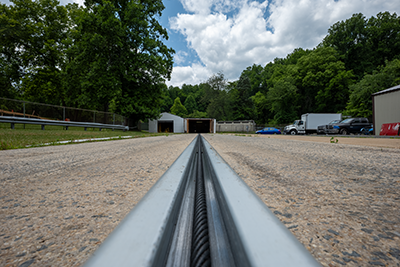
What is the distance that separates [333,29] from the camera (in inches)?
1622

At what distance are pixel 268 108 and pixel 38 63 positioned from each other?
44364mm

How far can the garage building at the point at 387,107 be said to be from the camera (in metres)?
13.3

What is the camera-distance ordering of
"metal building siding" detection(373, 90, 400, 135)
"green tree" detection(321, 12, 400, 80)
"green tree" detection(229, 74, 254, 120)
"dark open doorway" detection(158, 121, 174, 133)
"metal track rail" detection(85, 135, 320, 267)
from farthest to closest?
"green tree" detection(229, 74, 254, 120)
"green tree" detection(321, 12, 400, 80)
"dark open doorway" detection(158, 121, 174, 133)
"metal building siding" detection(373, 90, 400, 135)
"metal track rail" detection(85, 135, 320, 267)

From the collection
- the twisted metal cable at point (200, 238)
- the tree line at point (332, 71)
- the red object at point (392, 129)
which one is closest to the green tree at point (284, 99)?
the tree line at point (332, 71)

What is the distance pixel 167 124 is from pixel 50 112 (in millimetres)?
22513

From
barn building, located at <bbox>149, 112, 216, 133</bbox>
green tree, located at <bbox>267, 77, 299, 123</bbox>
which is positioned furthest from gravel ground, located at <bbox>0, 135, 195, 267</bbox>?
green tree, located at <bbox>267, 77, 299, 123</bbox>

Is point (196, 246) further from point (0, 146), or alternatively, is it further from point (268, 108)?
point (268, 108)

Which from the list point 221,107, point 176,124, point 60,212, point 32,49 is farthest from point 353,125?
point 32,49

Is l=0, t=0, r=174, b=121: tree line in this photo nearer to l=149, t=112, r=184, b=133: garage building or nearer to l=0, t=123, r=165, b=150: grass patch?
l=0, t=123, r=165, b=150: grass patch

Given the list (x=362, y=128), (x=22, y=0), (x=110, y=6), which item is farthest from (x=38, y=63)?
(x=362, y=128)

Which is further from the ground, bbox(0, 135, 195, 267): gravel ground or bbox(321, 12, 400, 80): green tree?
bbox(321, 12, 400, 80): green tree

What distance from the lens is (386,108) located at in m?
14.1

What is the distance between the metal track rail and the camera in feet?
1.18

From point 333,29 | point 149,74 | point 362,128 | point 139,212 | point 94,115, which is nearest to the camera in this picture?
point 139,212
